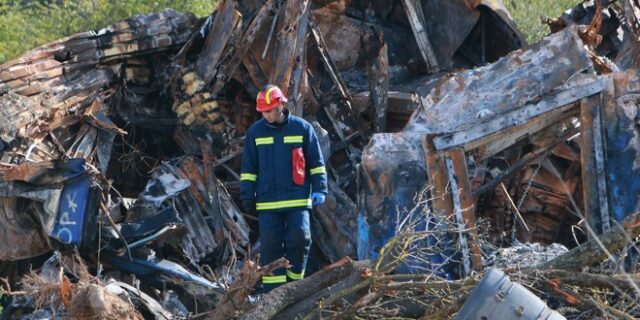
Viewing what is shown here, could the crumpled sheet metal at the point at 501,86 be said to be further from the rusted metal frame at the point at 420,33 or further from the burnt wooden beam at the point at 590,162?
the rusted metal frame at the point at 420,33

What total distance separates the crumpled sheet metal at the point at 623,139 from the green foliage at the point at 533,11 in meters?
8.82

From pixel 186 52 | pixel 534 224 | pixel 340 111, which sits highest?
pixel 186 52

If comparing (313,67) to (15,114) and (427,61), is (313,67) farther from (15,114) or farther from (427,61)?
(15,114)

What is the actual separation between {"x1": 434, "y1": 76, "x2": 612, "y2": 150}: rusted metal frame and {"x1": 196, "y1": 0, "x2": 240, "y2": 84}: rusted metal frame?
10.2 feet

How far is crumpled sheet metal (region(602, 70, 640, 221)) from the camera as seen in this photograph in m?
6.27

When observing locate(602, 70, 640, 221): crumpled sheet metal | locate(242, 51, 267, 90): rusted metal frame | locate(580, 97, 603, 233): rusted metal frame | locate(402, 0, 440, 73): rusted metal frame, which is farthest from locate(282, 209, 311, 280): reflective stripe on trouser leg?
locate(402, 0, 440, 73): rusted metal frame

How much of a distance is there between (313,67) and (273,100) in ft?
8.79

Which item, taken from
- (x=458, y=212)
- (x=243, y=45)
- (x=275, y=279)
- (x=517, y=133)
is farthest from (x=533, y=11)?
(x=275, y=279)

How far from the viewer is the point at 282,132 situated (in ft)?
22.0

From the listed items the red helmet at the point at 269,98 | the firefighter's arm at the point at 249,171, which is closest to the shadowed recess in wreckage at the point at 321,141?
the firefighter's arm at the point at 249,171

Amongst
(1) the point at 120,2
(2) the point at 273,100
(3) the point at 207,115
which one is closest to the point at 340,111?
(3) the point at 207,115

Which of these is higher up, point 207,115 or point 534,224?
point 207,115

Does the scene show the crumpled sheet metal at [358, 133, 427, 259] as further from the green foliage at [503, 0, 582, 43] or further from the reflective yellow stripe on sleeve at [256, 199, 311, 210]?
the green foliage at [503, 0, 582, 43]

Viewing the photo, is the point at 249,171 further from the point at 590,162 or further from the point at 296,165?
the point at 590,162
